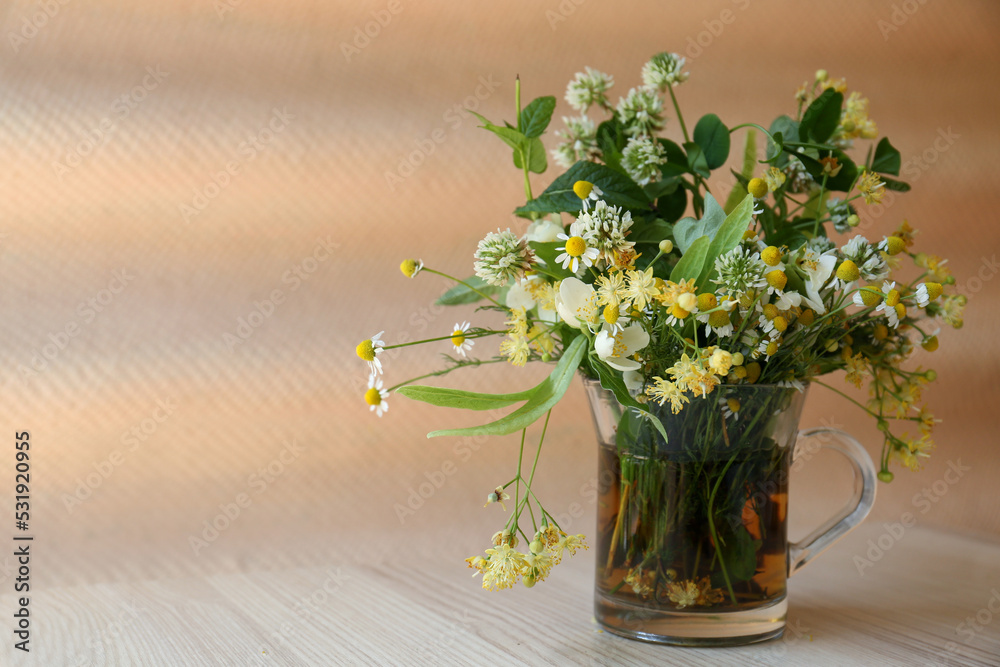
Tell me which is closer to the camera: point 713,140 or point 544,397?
point 544,397

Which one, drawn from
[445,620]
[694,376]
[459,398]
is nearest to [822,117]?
[694,376]

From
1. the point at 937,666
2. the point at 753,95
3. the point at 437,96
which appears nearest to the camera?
the point at 937,666

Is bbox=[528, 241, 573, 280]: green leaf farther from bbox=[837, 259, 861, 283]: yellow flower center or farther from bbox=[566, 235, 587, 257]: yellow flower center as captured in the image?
bbox=[837, 259, 861, 283]: yellow flower center

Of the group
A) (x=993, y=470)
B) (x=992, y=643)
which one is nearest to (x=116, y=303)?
(x=992, y=643)

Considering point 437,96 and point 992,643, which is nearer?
point 992,643

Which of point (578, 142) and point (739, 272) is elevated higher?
point (578, 142)

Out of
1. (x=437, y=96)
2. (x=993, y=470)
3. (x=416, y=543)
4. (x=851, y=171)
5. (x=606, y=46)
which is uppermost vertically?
(x=606, y=46)

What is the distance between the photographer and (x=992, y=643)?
68 cm

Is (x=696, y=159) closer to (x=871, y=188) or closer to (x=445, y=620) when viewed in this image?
(x=871, y=188)

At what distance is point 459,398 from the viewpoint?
0.58 metres

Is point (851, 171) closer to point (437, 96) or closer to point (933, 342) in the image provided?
point (933, 342)

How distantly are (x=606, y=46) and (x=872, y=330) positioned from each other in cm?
60

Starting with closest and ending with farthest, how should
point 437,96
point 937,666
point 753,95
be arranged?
point 937,666, point 437,96, point 753,95

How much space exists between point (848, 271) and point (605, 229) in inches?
6.6
